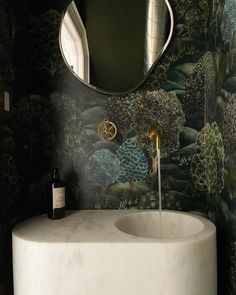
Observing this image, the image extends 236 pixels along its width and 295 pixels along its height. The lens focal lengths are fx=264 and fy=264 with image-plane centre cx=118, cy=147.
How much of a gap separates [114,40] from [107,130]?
0.43 metres

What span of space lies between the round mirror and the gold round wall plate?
16cm

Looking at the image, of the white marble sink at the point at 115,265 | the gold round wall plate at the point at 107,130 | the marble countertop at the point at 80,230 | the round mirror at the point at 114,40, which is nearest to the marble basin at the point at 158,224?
the marble countertop at the point at 80,230

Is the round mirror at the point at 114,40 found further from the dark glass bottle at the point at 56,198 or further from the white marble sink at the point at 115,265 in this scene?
the white marble sink at the point at 115,265

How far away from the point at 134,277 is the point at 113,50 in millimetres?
984

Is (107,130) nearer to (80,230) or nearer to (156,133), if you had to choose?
(156,133)

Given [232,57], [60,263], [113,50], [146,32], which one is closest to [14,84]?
[113,50]

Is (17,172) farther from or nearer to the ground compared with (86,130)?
nearer to the ground

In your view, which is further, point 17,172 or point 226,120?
point 17,172

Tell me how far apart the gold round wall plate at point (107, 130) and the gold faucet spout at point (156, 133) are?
0.17 meters

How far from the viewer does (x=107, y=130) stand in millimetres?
A: 1279

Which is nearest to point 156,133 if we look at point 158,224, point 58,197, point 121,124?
point 121,124

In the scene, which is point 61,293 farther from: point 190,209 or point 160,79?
point 160,79

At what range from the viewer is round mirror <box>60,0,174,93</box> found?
125cm

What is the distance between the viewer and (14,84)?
1.15 m
